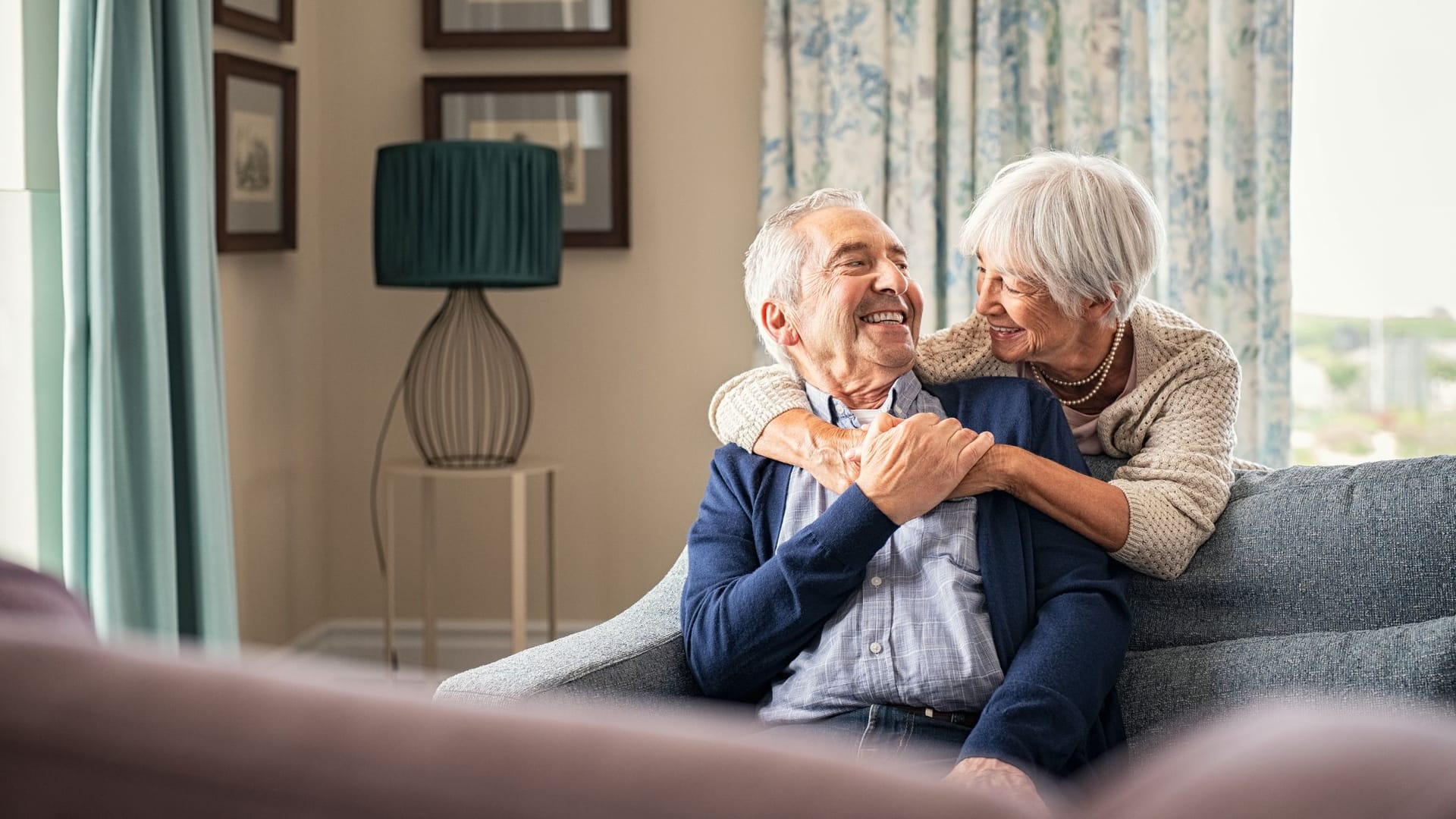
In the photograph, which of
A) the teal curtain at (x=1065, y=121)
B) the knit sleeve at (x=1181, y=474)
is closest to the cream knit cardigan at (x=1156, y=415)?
the knit sleeve at (x=1181, y=474)

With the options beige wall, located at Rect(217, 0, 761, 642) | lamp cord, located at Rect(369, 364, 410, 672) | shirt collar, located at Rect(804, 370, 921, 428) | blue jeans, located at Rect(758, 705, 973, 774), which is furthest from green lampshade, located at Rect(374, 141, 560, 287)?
blue jeans, located at Rect(758, 705, 973, 774)

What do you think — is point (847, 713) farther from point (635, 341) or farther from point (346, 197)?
point (346, 197)

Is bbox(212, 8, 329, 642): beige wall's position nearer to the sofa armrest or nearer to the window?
the sofa armrest

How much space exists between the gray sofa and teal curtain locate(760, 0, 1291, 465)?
1.78m

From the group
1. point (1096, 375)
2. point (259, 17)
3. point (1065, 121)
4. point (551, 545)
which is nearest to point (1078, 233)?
point (1096, 375)

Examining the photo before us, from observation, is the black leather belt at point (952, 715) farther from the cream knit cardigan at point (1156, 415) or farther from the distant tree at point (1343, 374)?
the distant tree at point (1343, 374)

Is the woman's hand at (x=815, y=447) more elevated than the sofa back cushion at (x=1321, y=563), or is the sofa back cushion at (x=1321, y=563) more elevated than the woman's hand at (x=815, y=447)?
the woman's hand at (x=815, y=447)

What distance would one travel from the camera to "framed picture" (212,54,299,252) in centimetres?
314

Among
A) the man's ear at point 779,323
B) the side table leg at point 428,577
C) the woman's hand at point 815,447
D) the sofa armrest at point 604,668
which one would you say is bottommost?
the side table leg at point 428,577

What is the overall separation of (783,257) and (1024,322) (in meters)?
0.36

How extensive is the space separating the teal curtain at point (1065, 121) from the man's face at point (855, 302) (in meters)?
1.63

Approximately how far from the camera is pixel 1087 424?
199 cm

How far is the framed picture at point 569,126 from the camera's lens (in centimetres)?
369

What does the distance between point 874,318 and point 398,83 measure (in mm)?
2310
